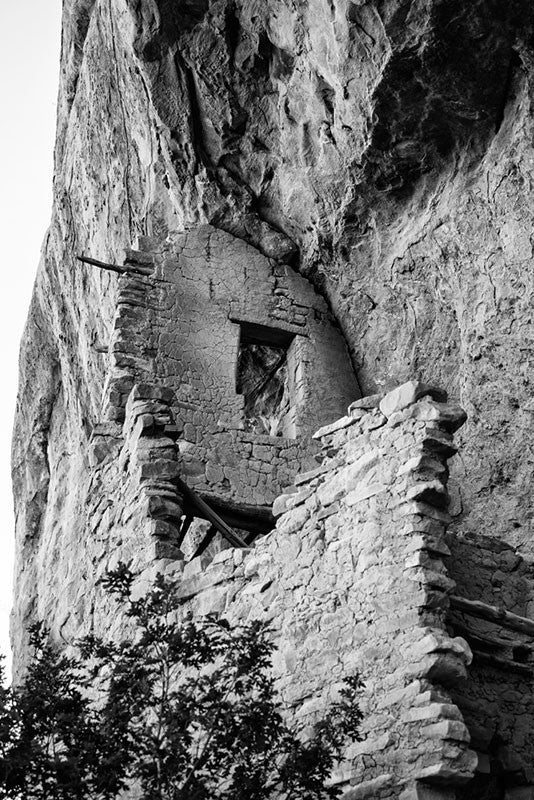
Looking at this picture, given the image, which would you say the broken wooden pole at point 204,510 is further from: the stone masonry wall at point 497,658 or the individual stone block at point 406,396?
the individual stone block at point 406,396

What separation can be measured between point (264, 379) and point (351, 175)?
2798 mm

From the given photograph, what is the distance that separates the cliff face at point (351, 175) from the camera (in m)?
8.47

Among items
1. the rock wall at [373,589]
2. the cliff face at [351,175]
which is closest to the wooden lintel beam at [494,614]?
the rock wall at [373,589]

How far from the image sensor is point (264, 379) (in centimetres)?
1202

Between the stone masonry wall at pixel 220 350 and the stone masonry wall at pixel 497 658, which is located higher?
the stone masonry wall at pixel 220 350

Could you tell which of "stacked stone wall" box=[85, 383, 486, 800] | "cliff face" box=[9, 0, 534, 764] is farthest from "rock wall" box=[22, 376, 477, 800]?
"cliff face" box=[9, 0, 534, 764]

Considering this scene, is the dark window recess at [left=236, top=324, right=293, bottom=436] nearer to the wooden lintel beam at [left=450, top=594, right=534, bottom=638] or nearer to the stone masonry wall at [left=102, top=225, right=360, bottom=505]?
the stone masonry wall at [left=102, top=225, right=360, bottom=505]

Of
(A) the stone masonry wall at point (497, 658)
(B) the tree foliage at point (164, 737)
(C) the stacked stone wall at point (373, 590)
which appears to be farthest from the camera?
(A) the stone masonry wall at point (497, 658)

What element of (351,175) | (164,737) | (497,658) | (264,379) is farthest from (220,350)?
(164,737)

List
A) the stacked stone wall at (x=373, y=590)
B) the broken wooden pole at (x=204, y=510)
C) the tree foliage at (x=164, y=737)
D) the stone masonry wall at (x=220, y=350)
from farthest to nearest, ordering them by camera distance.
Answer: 1. the stone masonry wall at (x=220, y=350)
2. the broken wooden pole at (x=204, y=510)
3. the stacked stone wall at (x=373, y=590)
4. the tree foliage at (x=164, y=737)

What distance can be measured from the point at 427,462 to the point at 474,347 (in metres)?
3.69

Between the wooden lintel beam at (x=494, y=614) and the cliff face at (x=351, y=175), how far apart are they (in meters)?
1.65

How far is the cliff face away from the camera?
847 cm

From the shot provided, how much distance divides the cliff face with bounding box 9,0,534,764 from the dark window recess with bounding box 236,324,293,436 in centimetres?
81
